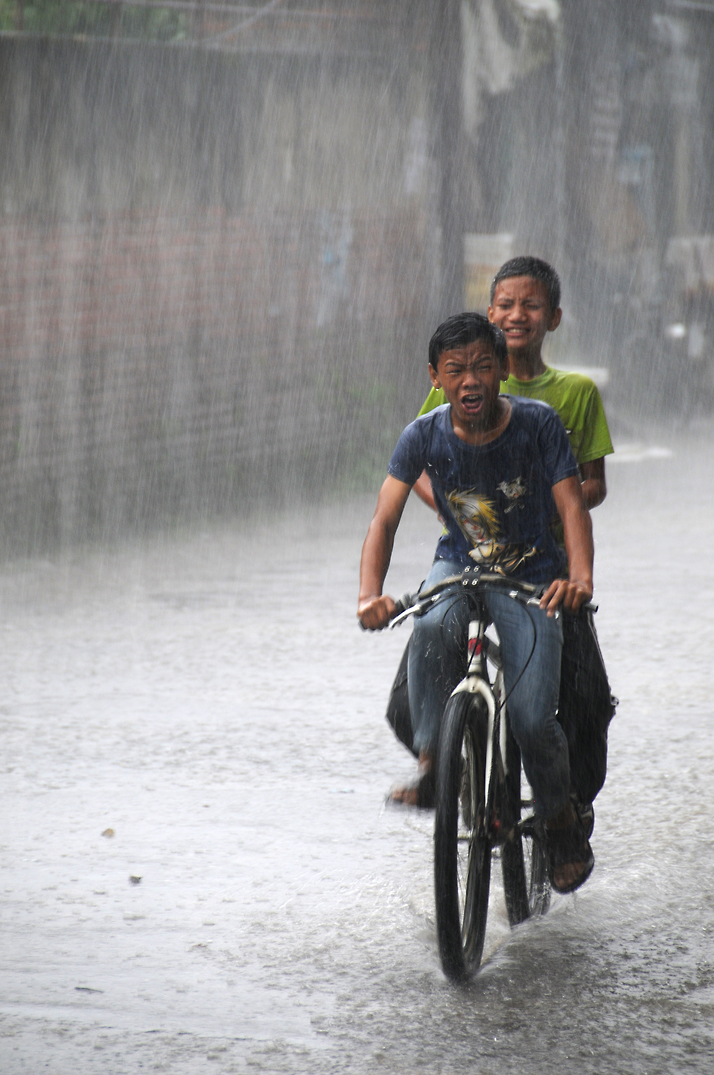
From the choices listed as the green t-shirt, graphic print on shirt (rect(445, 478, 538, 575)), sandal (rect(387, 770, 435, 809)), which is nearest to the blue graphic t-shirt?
graphic print on shirt (rect(445, 478, 538, 575))

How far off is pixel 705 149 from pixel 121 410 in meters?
12.4

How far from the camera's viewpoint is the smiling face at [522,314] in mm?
3930

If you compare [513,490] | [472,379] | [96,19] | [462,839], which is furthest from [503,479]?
[96,19]

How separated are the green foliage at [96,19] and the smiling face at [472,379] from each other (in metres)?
8.25

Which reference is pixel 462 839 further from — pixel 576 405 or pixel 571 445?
pixel 576 405

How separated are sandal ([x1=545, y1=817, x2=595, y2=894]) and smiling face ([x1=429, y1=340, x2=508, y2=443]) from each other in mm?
1104

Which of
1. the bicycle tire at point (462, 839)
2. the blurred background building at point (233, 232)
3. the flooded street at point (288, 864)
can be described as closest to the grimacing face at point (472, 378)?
the bicycle tire at point (462, 839)

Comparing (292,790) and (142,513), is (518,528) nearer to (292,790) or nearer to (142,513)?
(292,790)

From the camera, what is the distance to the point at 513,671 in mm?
3676

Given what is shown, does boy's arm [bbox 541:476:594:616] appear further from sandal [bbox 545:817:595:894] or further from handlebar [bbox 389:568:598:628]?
sandal [bbox 545:817:595:894]

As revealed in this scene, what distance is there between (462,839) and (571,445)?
1.06m

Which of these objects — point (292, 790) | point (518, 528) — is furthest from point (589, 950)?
point (292, 790)

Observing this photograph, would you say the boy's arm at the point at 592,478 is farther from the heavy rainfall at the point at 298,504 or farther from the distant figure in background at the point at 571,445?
the heavy rainfall at the point at 298,504

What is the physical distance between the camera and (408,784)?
3668 mm
